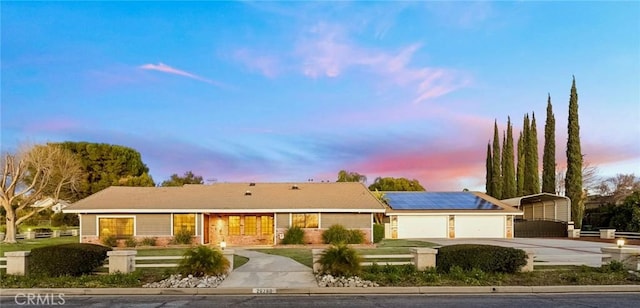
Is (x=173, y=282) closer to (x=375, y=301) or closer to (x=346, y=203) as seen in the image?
(x=375, y=301)

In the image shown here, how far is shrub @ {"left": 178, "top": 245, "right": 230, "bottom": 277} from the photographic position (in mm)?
14023

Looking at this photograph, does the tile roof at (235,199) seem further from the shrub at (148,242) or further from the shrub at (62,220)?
the shrub at (62,220)

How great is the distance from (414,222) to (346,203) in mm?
8616

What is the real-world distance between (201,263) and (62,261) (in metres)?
4.10

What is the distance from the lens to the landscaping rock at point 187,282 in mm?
13195

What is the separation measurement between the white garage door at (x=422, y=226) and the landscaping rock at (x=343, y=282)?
2277 cm

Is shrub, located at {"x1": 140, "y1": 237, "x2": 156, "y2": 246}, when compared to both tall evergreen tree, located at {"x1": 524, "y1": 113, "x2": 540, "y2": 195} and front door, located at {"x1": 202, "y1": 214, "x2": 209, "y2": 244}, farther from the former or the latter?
tall evergreen tree, located at {"x1": 524, "y1": 113, "x2": 540, "y2": 195}

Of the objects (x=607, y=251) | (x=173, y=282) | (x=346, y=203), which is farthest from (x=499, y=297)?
(x=346, y=203)

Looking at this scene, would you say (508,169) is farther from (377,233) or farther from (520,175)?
(377,233)

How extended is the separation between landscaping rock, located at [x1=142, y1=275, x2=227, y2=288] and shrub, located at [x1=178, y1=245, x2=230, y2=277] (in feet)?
0.61

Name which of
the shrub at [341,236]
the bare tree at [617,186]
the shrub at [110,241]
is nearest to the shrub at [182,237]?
the shrub at [110,241]

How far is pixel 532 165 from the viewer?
4969 centimetres

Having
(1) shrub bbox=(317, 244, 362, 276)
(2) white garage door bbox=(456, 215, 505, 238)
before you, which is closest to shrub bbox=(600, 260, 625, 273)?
(1) shrub bbox=(317, 244, 362, 276)

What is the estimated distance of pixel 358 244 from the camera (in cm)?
2764
